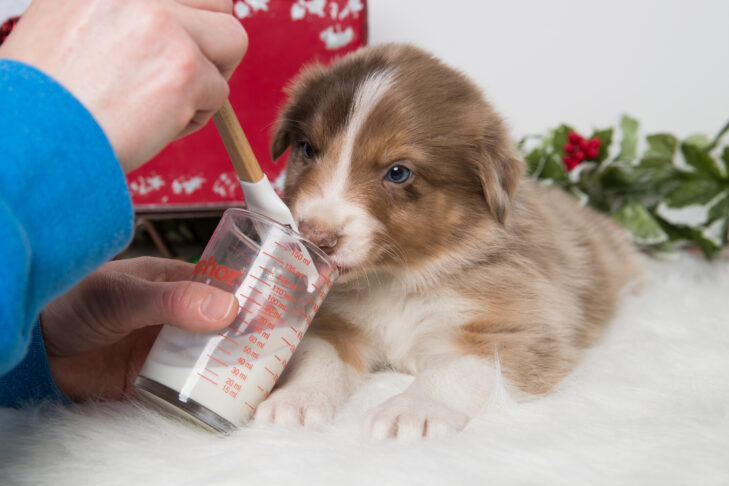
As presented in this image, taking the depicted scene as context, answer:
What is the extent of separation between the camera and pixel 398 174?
74.0 inches

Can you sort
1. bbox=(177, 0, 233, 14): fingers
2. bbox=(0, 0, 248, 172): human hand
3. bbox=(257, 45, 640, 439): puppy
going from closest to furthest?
bbox=(0, 0, 248, 172): human hand → bbox=(177, 0, 233, 14): fingers → bbox=(257, 45, 640, 439): puppy

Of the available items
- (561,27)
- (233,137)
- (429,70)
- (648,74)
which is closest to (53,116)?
(233,137)

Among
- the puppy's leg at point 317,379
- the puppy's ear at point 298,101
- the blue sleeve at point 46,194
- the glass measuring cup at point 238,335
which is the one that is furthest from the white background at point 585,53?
the blue sleeve at point 46,194

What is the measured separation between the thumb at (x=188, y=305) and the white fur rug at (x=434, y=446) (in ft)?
0.80

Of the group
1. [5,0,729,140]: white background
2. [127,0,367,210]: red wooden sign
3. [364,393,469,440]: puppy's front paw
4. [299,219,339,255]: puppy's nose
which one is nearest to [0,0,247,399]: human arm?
Result: [299,219,339,255]: puppy's nose

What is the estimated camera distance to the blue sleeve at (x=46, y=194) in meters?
0.94

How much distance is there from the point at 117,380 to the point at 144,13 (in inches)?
40.3

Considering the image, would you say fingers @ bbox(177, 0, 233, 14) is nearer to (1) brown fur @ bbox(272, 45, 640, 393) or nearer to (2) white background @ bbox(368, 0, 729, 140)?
(1) brown fur @ bbox(272, 45, 640, 393)

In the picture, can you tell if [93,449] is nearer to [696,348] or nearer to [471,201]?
[471,201]

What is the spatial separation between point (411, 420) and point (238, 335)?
0.43 metres

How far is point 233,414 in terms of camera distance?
1428mm

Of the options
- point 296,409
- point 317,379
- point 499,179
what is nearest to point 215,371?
point 296,409

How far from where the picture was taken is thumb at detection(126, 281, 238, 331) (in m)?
1.34

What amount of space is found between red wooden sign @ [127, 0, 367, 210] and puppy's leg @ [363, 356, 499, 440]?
1490mm
